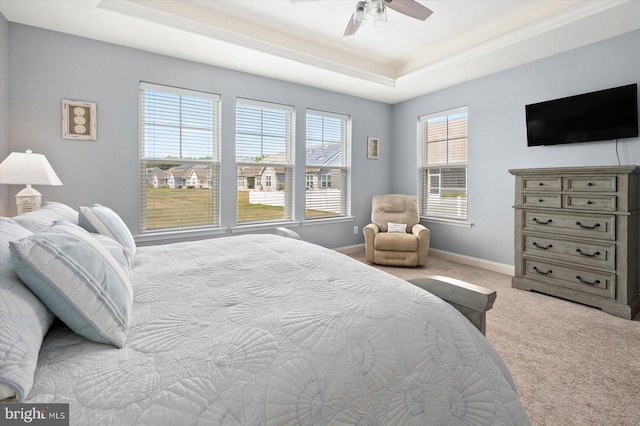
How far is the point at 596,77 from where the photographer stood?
3.28 m

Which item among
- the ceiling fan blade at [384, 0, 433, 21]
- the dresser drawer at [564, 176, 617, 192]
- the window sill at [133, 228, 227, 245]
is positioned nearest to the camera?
the ceiling fan blade at [384, 0, 433, 21]

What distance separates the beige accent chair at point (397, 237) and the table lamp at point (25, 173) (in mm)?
3569

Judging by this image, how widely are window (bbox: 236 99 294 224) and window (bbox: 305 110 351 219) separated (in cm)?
36

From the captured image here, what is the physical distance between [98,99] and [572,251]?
506 centimetres

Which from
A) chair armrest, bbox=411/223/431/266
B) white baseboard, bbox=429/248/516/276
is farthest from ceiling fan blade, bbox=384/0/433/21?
white baseboard, bbox=429/248/516/276

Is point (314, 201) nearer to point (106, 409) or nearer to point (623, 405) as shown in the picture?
point (623, 405)

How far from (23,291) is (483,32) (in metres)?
4.53

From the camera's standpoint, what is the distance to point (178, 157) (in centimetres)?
371

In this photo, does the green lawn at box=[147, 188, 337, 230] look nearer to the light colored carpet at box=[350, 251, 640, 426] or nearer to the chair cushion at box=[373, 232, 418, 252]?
the chair cushion at box=[373, 232, 418, 252]

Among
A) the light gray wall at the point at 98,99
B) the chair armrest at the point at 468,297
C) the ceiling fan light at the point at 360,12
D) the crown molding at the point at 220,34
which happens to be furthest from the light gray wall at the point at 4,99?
the chair armrest at the point at 468,297

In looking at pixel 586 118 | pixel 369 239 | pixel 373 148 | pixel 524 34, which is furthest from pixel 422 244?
pixel 524 34

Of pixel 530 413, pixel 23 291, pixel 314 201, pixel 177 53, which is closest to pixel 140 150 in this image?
pixel 177 53

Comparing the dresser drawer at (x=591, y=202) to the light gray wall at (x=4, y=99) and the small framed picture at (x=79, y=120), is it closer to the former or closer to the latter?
the small framed picture at (x=79, y=120)

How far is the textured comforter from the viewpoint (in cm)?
67
